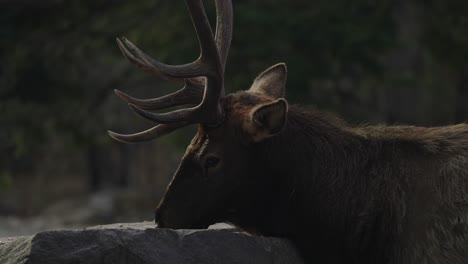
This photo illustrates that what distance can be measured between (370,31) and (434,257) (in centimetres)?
1176

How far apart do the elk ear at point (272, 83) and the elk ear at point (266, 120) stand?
0.82 m

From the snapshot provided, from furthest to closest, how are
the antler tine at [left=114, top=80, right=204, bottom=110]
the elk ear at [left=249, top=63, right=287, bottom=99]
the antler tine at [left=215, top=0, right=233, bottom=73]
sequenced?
the elk ear at [left=249, top=63, right=287, bottom=99], the antler tine at [left=215, top=0, right=233, bottom=73], the antler tine at [left=114, top=80, right=204, bottom=110]

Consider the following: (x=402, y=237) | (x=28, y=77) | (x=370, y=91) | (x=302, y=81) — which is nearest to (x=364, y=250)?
(x=402, y=237)

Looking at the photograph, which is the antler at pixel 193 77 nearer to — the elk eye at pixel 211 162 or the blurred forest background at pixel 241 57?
the elk eye at pixel 211 162

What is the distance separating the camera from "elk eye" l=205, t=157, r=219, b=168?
24.9 ft

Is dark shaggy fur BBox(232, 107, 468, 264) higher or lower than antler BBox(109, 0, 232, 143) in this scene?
lower

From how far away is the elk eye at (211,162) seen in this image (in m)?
7.60

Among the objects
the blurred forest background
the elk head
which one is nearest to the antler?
Result: the elk head

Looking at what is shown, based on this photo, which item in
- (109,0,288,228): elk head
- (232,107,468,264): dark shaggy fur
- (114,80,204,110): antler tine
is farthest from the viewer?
(114,80,204,110): antler tine

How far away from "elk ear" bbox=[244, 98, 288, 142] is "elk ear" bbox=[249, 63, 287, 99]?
2.70 ft

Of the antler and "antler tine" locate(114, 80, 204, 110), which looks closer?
the antler

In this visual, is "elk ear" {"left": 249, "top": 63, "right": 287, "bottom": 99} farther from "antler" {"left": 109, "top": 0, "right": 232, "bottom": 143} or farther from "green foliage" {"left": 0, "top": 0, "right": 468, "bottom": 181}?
"green foliage" {"left": 0, "top": 0, "right": 468, "bottom": 181}

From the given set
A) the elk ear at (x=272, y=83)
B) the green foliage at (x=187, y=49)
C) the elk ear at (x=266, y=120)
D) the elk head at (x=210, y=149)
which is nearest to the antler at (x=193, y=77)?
the elk head at (x=210, y=149)

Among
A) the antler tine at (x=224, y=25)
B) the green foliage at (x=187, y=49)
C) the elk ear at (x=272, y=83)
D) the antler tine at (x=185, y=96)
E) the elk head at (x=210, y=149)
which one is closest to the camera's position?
the elk head at (x=210, y=149)
